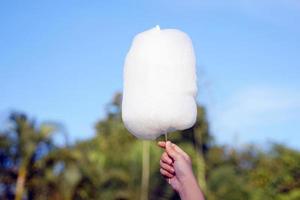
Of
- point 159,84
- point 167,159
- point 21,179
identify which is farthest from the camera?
point 21,179

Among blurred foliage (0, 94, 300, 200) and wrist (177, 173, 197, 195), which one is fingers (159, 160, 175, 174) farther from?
blurred foliage (0, 94, 300, 200)

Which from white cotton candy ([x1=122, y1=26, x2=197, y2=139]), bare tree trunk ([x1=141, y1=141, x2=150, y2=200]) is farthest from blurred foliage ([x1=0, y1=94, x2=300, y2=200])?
white cotton candy ([x1=122, y1=26, x2=197, y2=139])

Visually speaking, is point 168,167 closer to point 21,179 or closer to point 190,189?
point 190,189

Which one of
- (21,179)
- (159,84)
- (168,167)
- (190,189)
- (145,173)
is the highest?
(145,173)

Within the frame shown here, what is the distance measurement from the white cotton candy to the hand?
27 centimetres

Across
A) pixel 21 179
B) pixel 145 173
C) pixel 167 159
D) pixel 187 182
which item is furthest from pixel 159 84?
pixel 145 173

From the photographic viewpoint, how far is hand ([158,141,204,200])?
224cm

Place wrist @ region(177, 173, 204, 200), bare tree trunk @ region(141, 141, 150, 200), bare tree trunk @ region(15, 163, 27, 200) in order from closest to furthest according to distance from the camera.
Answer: wrist @ region(177, 173, 204, 200), bare tree trunk @ region(15, 163, 27, 200), bare tree trunk @ region(141, 141, 150, 200)

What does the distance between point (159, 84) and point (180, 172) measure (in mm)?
538

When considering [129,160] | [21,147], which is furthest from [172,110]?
[129,160]

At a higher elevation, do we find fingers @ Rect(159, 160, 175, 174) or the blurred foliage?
the blurred foliage

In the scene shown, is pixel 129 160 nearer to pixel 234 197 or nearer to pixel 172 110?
pixel 234 197

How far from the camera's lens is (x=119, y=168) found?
782 inches

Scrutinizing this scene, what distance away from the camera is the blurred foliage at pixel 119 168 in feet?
51.8
